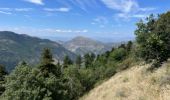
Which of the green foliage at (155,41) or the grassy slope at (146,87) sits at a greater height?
the green foliage at (155,41)

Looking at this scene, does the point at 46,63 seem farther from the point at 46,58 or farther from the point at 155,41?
the point at 155,41

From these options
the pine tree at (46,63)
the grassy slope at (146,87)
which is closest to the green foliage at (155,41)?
the grassy slope at (146,87)

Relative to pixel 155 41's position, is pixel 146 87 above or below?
below

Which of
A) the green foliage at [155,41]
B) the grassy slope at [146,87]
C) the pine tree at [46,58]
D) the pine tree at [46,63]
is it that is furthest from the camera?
the pine tree at [46,58]

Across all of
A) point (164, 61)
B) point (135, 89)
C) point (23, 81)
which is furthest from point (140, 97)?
point (23, 81)

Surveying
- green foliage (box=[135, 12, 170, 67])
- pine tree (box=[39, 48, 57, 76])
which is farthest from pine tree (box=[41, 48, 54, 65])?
green foliage (box=[135, 12, 170, 67])

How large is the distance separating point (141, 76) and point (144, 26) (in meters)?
8.73

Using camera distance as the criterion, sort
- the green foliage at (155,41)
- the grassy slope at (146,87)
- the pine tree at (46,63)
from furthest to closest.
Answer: the pine tree at (46,63) → the green foliage at (155,41) → the grassy slope at (146,87)

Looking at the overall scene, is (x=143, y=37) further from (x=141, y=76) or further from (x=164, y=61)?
(x=141, y=76)

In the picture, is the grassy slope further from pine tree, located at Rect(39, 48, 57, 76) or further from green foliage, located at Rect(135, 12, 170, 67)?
pine tree, located at Rect(39, 48, 57, 76)

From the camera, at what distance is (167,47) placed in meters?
34.2

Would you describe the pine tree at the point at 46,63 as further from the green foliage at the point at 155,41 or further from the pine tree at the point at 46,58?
the green foliage at the point at 155,41

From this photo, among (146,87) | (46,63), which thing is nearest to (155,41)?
(146,87)

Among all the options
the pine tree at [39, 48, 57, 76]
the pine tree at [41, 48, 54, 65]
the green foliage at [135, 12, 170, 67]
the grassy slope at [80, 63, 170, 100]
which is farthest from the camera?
the pine tree at [41, 48, 54, 65]
